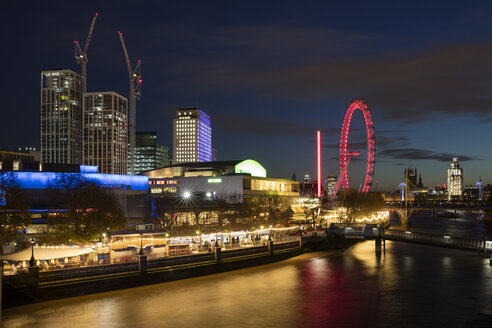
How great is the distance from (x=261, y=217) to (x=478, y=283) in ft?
218

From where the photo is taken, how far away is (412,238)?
68.4 metres

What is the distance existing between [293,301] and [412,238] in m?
35.4

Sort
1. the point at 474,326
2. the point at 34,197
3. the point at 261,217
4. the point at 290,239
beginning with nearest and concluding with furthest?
the point at 474,326, the point at 290,239, the point at 34,197, the point at 261,217

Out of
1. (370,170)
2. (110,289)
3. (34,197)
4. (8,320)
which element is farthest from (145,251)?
(370,170)

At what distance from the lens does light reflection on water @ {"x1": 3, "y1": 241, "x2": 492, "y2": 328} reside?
32.9 m

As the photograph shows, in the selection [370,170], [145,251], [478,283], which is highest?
[370,170]

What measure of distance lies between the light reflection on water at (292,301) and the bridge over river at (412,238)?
424 cm

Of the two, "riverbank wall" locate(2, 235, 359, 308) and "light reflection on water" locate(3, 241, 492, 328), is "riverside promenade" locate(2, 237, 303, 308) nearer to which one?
"riverbank wall" locate(2, 235, 359, 308)

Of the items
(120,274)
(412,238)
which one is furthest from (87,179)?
(412,238)

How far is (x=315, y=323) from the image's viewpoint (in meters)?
32.3

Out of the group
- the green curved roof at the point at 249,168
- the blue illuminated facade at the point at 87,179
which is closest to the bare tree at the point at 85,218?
the blue illuminated facade at the point at 87,179

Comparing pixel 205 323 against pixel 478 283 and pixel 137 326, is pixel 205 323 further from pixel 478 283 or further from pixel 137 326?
pixel 478 283

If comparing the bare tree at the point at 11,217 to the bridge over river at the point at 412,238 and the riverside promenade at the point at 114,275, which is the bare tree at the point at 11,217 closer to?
the riverside promenade at the point at 114,275

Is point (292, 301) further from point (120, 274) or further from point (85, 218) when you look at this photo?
point (85, 218)
